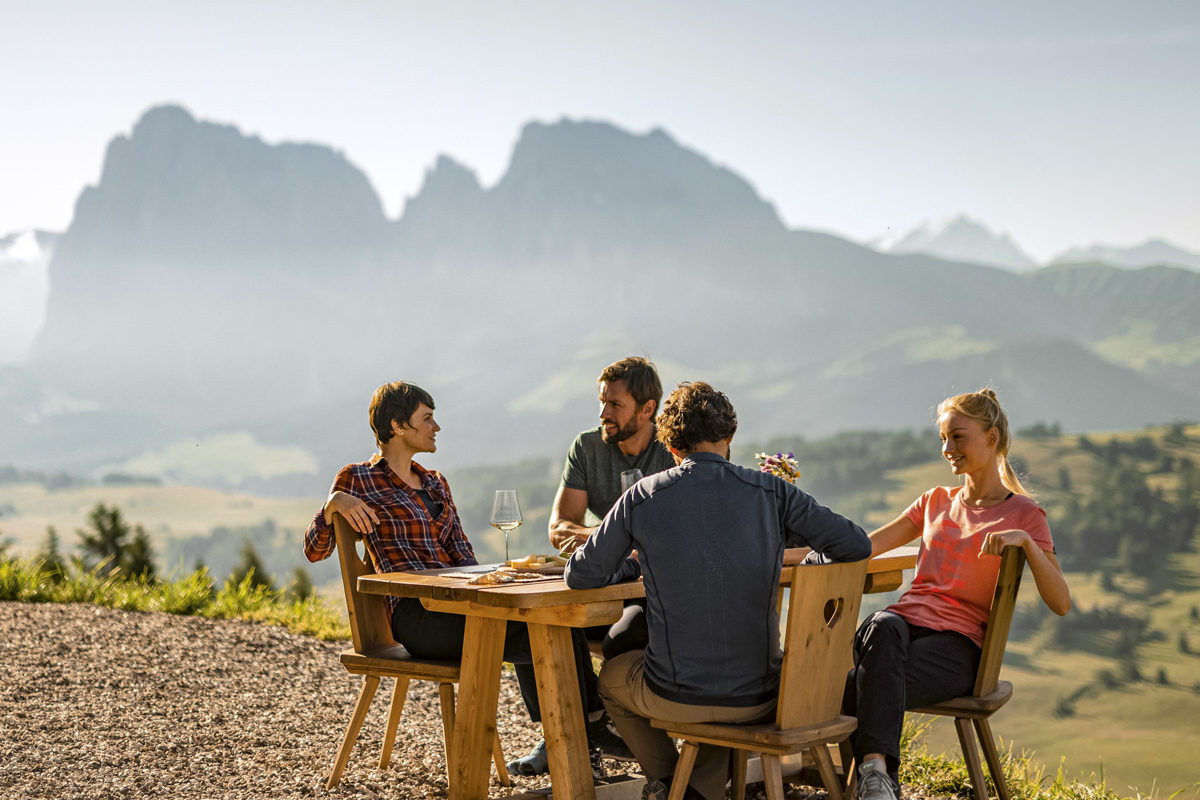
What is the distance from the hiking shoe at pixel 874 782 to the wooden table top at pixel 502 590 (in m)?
0.55

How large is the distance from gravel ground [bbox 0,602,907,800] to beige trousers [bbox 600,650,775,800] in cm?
86

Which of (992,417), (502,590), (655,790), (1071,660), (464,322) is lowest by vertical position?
(1071,660)

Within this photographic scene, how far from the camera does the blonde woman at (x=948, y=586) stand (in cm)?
277

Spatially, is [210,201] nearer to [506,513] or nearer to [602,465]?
[602,465]

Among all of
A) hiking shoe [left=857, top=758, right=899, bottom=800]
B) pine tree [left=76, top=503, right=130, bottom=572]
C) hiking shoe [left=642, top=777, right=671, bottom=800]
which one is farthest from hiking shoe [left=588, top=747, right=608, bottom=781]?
pine tree [left=76, top=503, right=130, bottom=572]

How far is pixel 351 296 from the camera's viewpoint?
7106 inches

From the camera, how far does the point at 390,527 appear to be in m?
3.53

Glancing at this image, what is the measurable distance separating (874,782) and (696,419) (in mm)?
1099

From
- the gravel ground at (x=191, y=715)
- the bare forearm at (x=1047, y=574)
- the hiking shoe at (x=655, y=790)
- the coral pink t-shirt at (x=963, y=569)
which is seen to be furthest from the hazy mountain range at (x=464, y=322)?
the hiking shoe at (x=655, y=790)

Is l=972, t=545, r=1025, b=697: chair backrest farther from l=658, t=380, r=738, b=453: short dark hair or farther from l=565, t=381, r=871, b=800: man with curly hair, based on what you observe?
l=658, t=380, r=738, b=453: short dark hair

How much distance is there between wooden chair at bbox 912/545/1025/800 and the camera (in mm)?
2859

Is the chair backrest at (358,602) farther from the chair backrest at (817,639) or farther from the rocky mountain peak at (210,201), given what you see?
the rocky mountain peak at (210,201)

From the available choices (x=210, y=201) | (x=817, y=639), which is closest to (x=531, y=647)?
(x=817, y=639)

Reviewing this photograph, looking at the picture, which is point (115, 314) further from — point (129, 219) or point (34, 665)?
point (34, 665)
